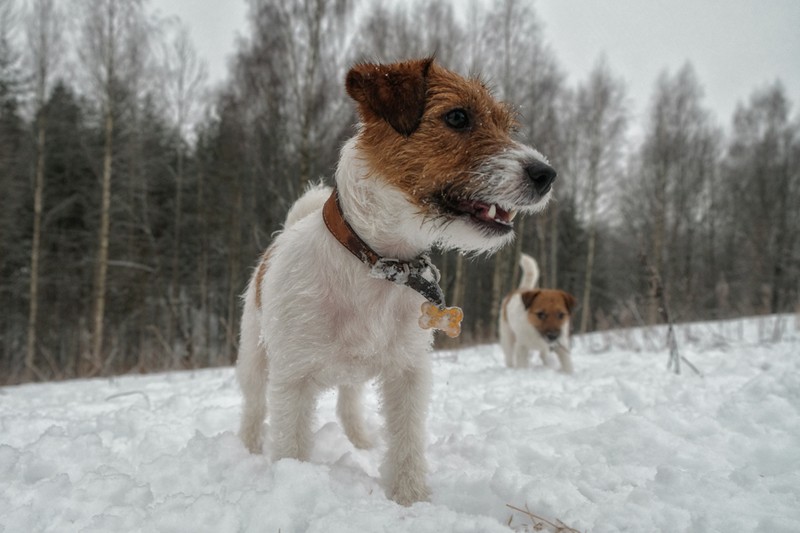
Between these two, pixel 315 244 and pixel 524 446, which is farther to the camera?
pixel 524 446

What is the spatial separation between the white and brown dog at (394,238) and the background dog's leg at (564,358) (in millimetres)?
4664

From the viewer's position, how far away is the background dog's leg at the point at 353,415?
3086 mm

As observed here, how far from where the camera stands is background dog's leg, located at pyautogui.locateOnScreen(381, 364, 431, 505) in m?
2.13

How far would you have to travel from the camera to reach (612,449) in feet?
7.73

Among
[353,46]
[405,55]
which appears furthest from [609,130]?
[353,46]

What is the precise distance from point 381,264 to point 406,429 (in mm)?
869

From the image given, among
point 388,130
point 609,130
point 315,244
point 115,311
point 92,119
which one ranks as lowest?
point 115,311

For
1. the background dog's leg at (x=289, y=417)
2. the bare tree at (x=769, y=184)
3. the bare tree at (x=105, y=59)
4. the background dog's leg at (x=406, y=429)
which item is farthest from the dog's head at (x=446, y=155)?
the bare tree at (x=769, y=184)

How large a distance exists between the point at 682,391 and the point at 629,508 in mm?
2435

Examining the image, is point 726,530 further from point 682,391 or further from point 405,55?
point 405,55

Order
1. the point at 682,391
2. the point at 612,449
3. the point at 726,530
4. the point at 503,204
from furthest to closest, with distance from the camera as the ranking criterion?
the point at 682,391
the point at 612,449
the point at 503,204
the point at 726,530

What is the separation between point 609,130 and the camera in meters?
21.5

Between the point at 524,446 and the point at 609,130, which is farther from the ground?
the point at 609,130

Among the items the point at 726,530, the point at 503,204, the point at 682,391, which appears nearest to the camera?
the point at 726,530
